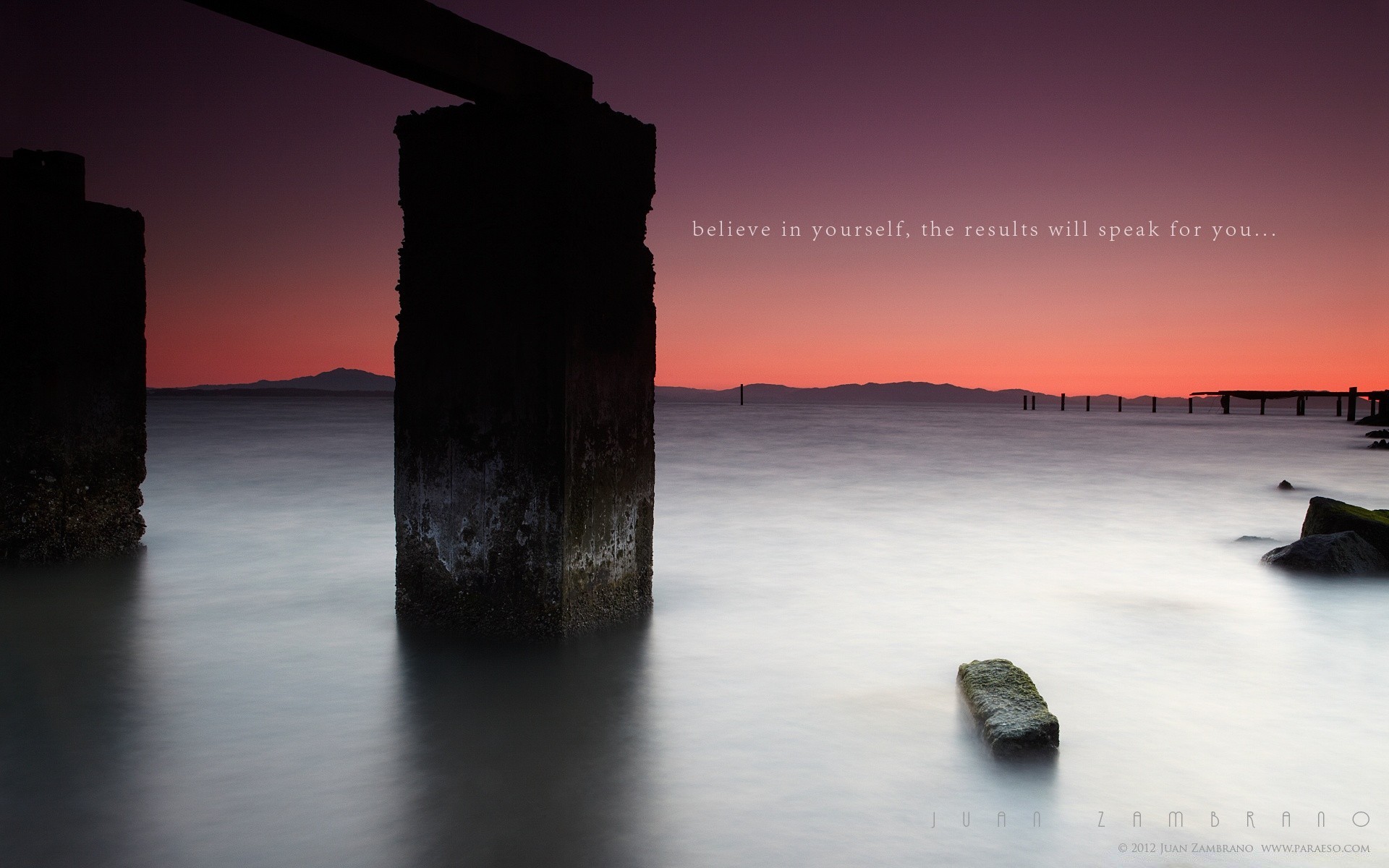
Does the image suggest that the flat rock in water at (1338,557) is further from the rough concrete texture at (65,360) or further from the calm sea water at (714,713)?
the rough concrete texture at (65,360)

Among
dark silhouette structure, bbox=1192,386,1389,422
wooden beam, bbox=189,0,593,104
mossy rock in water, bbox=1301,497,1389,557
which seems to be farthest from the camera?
dark silhouette structure, bbox=1192,386,1389,422

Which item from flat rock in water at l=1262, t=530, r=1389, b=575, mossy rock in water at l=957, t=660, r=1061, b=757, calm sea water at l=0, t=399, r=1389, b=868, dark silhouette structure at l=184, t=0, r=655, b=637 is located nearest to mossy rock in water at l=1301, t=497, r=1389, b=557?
flat rock in water at l=1262, t=530, r=1389, b=575

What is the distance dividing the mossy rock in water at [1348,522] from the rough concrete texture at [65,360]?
773 centimetres

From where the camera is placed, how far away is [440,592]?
4055mm

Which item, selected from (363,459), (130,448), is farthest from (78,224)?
(363,459)

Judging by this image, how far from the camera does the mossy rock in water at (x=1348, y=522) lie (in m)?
5.67

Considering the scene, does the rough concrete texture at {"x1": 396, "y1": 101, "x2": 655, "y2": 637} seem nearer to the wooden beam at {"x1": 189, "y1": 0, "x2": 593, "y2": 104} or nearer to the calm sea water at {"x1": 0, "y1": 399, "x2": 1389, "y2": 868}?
the wooden beam at {"x1": 189, "y1": 0, "x2": 593, "y2": 104}

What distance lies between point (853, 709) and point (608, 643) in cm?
120

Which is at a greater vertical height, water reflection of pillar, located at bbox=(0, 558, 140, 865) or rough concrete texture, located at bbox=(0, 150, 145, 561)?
rough concrete texture, located at bbox=(0, 150, 145, 561)

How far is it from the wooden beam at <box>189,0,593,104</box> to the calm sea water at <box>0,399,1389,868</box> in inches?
90.6

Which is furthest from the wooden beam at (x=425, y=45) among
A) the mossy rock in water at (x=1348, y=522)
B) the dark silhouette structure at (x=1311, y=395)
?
the dark silhouette structure at (x=1311, y=395)

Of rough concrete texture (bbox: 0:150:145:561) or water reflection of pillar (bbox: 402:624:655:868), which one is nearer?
water reflection of pillar (bbox: 402:624:655:868)

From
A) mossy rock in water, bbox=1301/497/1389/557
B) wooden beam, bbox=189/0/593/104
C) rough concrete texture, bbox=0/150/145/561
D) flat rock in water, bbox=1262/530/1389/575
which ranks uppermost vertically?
wooden beam, bbox=189/0/593/104

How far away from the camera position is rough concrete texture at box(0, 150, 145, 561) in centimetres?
507
